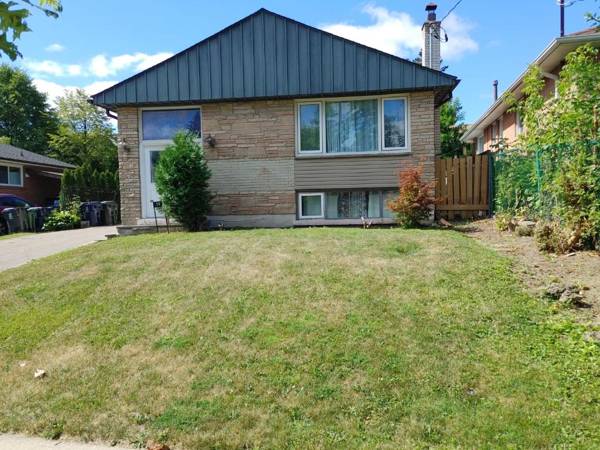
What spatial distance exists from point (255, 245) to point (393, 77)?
5962 millimetres

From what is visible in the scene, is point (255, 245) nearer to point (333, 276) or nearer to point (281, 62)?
point (333, 276)

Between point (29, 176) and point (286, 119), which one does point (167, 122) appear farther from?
point (29, 176)

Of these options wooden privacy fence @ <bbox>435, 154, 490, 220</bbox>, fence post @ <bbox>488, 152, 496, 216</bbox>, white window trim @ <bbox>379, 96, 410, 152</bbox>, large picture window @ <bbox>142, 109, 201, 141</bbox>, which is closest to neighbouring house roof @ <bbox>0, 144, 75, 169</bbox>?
large picture window @ <bbox>142, 109, 201, 141</bbox>

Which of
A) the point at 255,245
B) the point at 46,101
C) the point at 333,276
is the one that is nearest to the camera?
the point at 333,276

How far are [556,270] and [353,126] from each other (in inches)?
274

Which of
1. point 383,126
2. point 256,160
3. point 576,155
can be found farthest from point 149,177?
point 576,155

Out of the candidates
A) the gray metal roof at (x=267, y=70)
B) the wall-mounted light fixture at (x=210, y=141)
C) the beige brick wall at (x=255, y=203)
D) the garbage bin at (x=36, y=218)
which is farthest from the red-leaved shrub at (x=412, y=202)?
the garbage bin at (x=36, y=218)

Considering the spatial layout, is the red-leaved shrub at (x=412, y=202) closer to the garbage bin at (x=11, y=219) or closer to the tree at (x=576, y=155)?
the tree at (x=576, y=155)

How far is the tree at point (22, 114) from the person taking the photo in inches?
1785

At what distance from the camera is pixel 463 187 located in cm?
1140

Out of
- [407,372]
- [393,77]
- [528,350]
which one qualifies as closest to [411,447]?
[407,372]

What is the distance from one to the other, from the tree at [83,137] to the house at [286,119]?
91.8ft

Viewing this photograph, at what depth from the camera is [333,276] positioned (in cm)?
587

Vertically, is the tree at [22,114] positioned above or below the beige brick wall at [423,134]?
above
